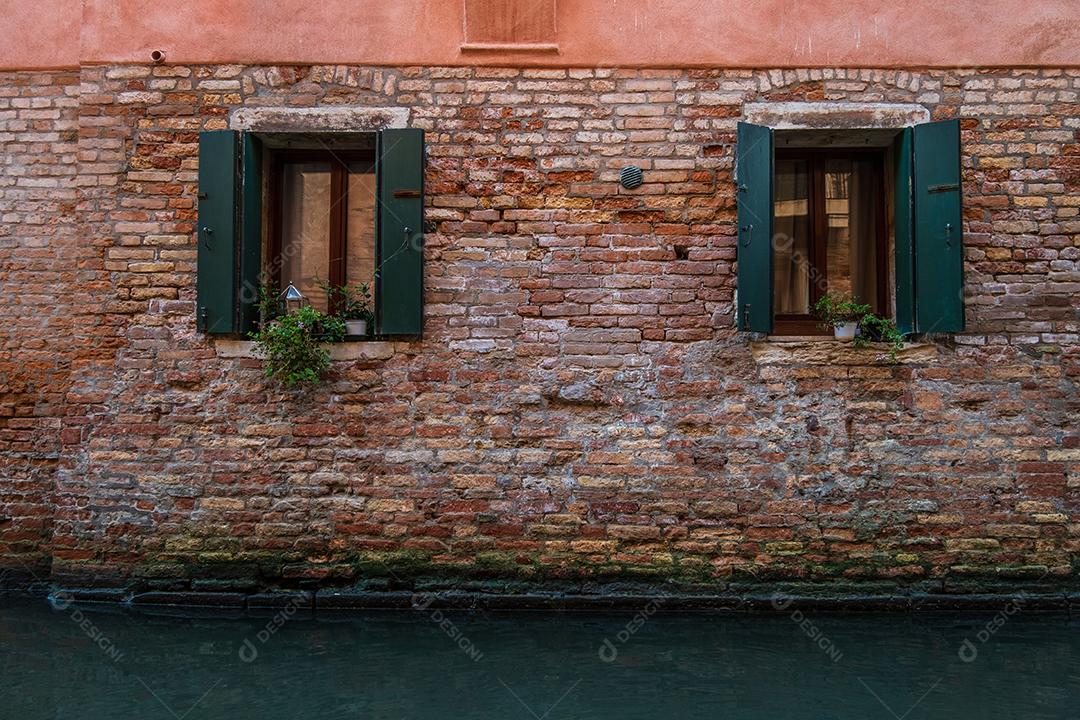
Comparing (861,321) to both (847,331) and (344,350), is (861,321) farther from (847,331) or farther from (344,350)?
(344,350)

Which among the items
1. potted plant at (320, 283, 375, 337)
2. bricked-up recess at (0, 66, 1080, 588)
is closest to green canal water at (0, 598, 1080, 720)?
bricked-up recess at (0, 66, 1080, 588)

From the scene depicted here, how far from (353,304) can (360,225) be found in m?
0.60

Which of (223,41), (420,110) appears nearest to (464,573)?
(420,110)

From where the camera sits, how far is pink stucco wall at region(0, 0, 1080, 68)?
16.9ft

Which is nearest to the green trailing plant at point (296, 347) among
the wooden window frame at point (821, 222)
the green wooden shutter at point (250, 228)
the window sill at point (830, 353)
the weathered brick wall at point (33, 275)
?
the green wooden shutter at point (250, 228)

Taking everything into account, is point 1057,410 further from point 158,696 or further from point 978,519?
point 158,696

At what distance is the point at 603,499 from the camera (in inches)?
200

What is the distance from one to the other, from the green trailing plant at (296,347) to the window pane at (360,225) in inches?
21.2

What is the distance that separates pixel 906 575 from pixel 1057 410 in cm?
142

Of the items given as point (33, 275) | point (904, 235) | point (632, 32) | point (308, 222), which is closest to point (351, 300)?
point (308, 222)

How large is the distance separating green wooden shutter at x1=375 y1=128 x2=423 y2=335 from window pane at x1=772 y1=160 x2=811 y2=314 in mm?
2404

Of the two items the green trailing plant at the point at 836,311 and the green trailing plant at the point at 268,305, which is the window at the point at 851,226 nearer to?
Answer: the green trailing plant at the point at 836,311

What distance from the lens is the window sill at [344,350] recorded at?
5156mm

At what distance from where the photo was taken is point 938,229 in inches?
196
